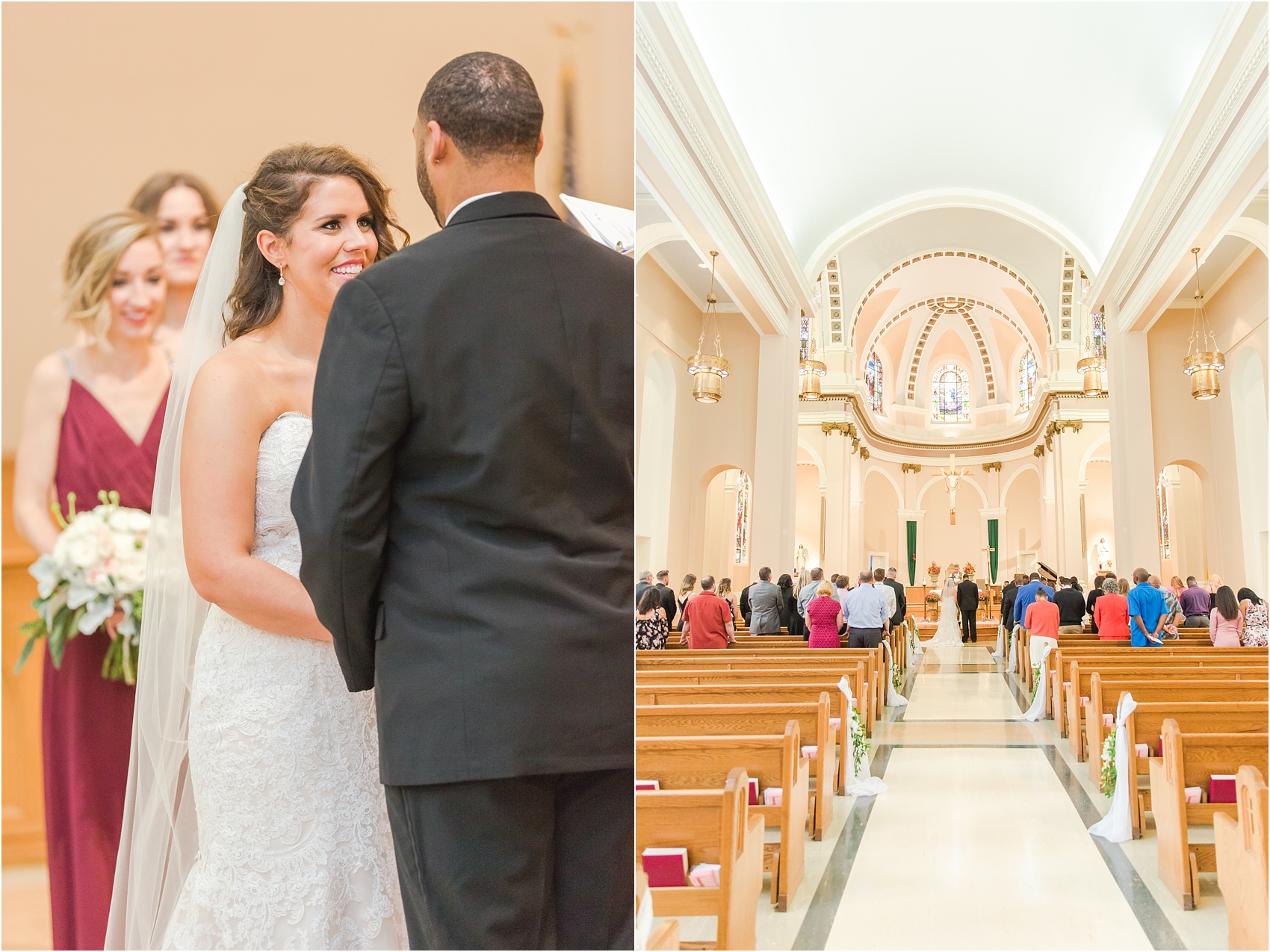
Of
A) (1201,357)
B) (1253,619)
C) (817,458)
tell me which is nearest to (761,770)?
(1201,357)

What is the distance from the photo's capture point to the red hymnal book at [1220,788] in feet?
9.78

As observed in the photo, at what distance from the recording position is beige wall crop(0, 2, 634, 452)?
6.78ft

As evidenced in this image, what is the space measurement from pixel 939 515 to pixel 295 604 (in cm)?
2013

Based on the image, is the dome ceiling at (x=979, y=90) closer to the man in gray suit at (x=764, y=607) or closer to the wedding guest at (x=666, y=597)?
the wedding guest at (x=666, y=597)

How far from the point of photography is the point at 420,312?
4.49 feet

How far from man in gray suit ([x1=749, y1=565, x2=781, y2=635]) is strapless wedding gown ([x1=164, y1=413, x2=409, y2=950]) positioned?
6324 mm

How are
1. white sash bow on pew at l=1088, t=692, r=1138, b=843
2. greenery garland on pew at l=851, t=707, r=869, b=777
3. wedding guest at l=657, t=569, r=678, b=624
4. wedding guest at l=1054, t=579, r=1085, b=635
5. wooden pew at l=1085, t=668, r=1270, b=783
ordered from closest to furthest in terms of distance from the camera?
white sash bow on pew at l=1088, t=692, r=1138, b=843 < greenery garland on pew at l=851, t=707, r=869, b=777 < wooden pew at l=1085, t=668, r=1270, b=783 < wedding guest at l=1054, t=579, r=1085, b=635 < wedding guest at l=657, t=569, r=678, b=624

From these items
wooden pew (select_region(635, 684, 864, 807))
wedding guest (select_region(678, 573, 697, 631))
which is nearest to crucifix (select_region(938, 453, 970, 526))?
wedding guest (select_region(678, 573, 697, 631))

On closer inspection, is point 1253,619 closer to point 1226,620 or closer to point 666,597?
point 1226,620

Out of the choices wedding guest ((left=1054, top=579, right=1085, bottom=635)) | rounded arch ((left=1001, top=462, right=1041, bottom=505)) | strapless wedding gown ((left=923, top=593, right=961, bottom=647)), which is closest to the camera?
wedding guest ((left=1054, top=579, right=1085, bottom=635))

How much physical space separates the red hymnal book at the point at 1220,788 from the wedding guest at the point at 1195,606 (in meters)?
4.93

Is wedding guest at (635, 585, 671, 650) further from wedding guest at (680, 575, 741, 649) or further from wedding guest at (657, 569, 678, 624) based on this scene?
wedding guest at (680, 575, 741, 649)

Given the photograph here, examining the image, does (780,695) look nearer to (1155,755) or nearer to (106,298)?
(1155,755)

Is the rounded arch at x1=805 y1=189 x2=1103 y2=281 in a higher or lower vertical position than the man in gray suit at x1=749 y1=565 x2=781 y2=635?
higher
